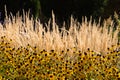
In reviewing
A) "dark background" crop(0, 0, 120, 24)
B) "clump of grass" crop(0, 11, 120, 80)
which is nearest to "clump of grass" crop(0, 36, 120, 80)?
"clump of grass" crop(0, 11, 120, 80)

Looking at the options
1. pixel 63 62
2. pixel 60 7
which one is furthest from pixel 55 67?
pixel 60 7

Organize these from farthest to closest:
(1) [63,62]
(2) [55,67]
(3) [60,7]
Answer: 1. (3) [60,7]
2. (1) [63,62]
3. (2) [55,67]

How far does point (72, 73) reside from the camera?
4.34 metres

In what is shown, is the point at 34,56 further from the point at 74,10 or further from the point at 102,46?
the point at 74,10

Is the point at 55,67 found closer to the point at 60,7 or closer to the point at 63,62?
the point at 63,62

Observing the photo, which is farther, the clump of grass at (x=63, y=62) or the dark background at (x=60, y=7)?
the dark background at (x=60, y=7)

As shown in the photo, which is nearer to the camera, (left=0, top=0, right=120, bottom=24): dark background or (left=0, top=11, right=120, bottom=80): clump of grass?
(left=0, top=11, right=120, bottom=80): clump of grass

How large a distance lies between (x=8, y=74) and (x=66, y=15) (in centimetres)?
865

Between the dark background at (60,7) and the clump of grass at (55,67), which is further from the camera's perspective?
the dark background at (60,7)

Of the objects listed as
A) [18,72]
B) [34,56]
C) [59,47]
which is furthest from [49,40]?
[18,72]

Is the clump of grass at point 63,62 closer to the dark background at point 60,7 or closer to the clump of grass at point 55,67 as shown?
the clump of grass at point 55,67

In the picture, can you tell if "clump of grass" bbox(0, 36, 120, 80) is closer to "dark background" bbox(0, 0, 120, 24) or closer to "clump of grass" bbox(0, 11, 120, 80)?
"clump of grass" bbox(0, 11, 120, 80)

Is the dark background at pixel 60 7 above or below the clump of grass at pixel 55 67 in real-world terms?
above

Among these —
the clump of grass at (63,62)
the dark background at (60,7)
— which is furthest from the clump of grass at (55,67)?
the dark background at (60,7)
